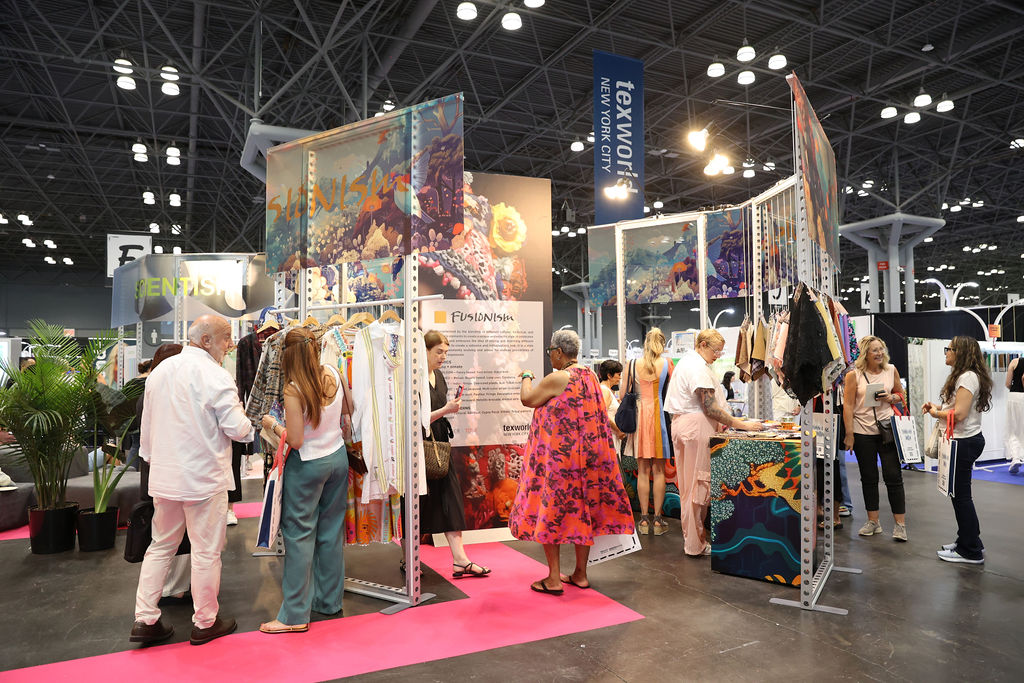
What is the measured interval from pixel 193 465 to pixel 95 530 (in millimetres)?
2663

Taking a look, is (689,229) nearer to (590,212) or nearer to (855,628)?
(855,628)

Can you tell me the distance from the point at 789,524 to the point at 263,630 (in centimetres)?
301

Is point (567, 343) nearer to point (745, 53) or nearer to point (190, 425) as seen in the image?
point (190, 425)

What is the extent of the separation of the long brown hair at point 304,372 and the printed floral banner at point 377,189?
0.81m

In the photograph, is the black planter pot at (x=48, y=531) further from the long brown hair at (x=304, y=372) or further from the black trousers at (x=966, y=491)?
the black trousers at (x=966, y=491)

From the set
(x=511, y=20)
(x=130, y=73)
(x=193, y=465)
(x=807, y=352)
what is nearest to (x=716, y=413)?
(x=807, y=352)

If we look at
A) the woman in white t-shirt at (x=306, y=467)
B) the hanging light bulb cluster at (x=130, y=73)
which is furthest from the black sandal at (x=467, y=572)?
the hanging light bulb cluster at (x=130, y=73)

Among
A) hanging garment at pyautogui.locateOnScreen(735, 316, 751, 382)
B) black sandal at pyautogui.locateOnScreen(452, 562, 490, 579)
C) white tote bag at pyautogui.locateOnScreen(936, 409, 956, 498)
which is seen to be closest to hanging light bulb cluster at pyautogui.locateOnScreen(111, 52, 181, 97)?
black sandal at pyautogui.locateOnScreen(452, 562, 490, 579)

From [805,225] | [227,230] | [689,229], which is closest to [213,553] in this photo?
[805,225]

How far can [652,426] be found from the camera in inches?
214

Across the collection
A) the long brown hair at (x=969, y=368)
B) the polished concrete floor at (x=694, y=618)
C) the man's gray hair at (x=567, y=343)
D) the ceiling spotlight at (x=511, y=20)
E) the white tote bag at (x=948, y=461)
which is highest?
the ceiling spotlight at (x=511, y=20)

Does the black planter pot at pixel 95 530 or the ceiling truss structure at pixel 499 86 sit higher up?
the ceiling truss structure at pixel 499 86

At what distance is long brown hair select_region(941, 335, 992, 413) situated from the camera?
4.41m

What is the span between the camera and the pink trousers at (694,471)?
4645 mm
